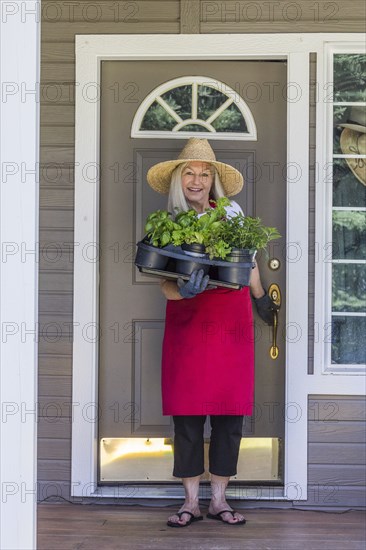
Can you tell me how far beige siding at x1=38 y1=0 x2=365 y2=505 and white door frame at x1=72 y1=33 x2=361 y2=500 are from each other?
0.15ft

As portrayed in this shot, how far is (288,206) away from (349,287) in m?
0.51

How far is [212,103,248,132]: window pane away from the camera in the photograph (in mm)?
4582

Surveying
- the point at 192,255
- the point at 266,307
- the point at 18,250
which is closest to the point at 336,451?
the point at 266,307

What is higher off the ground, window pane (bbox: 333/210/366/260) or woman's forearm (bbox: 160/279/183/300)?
window pane (bbox: 333/210/366/260)

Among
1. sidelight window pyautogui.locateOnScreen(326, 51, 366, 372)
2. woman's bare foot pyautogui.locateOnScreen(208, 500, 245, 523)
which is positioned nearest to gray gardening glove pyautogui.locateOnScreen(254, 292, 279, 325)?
sidelight window pyautogui.locateOnScreen(326, 51, 366, 372)

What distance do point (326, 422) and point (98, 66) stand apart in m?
2.09

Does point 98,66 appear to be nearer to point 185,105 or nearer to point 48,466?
point 185,105

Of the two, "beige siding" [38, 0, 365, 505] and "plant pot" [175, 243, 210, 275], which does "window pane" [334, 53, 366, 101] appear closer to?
"beige siding" [38, 0, 365, 505]

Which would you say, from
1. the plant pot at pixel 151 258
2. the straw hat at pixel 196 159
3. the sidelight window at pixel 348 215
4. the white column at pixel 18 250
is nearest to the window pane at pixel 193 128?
the straw hat at pixel 196 159

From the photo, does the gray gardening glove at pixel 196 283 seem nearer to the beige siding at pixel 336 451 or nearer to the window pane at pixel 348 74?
the beige siding at pixel 336 451

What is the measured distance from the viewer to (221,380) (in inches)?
163

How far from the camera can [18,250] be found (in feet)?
7.94

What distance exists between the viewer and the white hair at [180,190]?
4203 millimetres

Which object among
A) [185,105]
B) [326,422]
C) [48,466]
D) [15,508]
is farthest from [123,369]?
[15,508]
